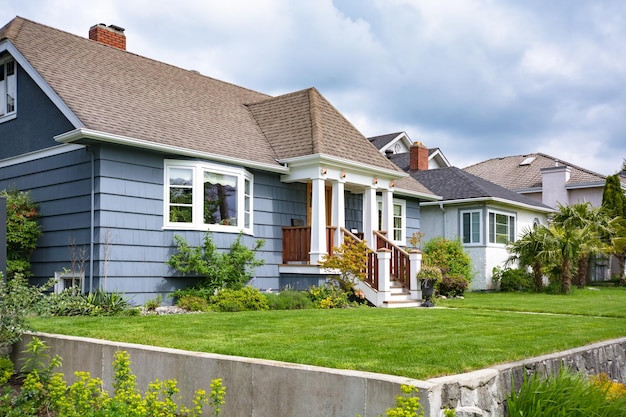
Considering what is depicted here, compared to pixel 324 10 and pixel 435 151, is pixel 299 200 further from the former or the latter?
pixel 435 151

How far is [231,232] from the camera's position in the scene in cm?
1455

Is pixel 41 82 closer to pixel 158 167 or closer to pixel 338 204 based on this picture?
pixel 158 167

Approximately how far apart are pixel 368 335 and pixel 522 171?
3011cm

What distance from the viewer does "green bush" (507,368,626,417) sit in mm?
5629

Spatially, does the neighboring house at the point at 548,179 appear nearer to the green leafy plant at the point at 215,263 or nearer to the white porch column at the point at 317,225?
the white porch column at the point at 317,225

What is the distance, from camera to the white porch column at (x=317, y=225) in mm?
15383

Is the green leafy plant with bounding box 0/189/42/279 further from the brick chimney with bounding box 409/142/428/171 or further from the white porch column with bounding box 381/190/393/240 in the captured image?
the brick chimney with bounding box 409/142/428/171

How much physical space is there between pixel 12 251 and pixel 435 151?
2221cm

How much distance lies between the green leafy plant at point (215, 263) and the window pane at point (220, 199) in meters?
0.47

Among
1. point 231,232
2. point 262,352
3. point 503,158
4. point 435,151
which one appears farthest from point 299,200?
point 503,158

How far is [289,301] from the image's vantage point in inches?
538

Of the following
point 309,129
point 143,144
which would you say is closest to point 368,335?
point 143,144

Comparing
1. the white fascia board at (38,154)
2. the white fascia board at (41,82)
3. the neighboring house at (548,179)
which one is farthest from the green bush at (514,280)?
the white fascia board at (41,82)

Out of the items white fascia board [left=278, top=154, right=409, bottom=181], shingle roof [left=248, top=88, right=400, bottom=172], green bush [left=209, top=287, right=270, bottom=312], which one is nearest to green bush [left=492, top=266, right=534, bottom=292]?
shingle roof [left=248, top=88, right=400, bottom=172]
